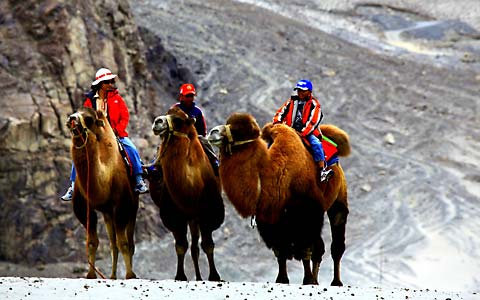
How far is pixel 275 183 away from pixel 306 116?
1.48m

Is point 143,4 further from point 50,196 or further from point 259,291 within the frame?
point 259,291

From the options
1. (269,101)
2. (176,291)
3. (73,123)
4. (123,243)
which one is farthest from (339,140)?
(269,101)

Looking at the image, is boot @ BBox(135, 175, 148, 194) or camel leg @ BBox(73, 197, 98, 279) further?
boot @ BBox(135, 175, 148, 194)

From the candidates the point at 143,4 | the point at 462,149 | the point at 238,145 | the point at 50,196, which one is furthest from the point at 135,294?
the point at 143,4

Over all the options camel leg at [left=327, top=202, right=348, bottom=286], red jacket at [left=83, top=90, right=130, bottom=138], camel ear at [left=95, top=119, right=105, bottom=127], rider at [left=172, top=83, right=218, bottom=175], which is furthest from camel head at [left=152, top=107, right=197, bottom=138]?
camel leg at [left=327, top=202, right=348, bottom=286]

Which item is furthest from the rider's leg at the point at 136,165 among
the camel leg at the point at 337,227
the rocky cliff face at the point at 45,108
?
the rocky cliff face at the point at 45,108

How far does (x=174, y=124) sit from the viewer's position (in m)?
14.7

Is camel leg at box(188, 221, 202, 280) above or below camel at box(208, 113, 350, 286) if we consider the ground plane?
below

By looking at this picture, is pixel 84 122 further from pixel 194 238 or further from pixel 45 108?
pixel 45 108

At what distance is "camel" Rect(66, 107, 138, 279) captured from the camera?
561 inches

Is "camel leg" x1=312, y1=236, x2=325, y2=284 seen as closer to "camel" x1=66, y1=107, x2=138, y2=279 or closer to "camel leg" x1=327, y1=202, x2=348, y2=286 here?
"camel leg" x1=327, y1=202, x2=348, y2=286

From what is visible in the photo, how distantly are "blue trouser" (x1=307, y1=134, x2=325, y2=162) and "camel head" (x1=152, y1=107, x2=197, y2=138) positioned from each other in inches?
65.4

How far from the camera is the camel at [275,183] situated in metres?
13.7

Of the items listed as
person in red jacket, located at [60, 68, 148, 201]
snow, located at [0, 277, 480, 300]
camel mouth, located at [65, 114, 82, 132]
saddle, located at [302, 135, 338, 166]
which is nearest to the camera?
snow, located at [0, 277, 480, 300]
